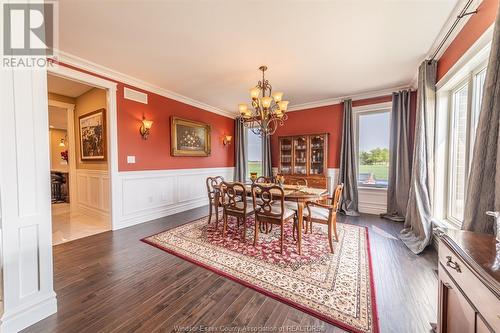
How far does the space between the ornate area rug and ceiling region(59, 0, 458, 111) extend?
8.79 feet

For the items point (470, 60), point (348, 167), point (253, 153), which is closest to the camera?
point (470, 60)

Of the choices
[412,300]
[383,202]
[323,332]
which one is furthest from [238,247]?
[383,202]

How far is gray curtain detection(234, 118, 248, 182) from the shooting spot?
20.4ft

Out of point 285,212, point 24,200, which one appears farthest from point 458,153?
point 24,200

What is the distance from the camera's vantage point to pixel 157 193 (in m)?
4.20

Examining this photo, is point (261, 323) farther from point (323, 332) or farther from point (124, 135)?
point (124, 135)

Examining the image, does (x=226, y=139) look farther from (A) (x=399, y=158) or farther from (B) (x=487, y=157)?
(B) (x=487, y=157)

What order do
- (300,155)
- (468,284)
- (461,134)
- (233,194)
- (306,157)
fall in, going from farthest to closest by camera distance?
(300,155) → (306,157) → (233,194) → (461,134) → (468,284)

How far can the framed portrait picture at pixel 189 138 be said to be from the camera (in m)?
4.47

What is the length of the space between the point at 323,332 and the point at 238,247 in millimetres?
1490

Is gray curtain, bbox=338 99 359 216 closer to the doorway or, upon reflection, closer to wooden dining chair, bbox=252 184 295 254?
wooden dining chair, bbox=252 184 295 254

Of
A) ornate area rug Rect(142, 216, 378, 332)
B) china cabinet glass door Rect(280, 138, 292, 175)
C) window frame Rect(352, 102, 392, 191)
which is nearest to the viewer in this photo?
ornate area rug Rect(142, 216, 378, 332)

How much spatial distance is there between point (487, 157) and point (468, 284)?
94cm

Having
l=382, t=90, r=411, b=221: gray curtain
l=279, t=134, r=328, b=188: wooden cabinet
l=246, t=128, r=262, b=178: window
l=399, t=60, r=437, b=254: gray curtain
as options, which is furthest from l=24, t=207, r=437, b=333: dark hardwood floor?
l=246, t=128, r=262, b=178: window
